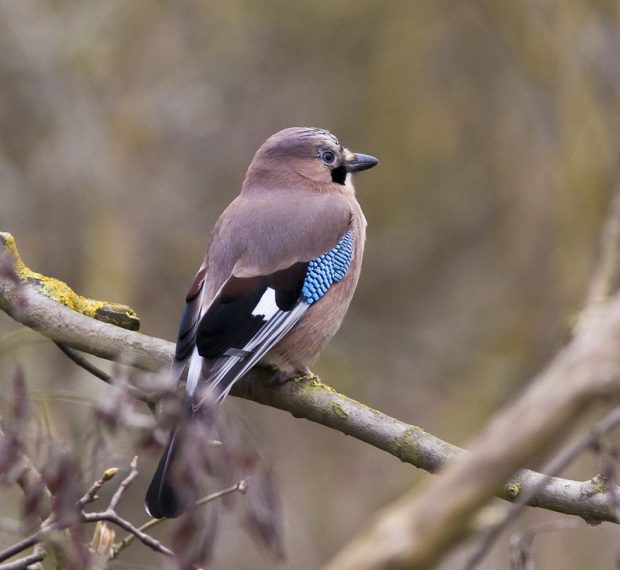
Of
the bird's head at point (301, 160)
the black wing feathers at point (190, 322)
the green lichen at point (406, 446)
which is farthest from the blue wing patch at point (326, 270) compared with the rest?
the green lichen at point (406, 446)

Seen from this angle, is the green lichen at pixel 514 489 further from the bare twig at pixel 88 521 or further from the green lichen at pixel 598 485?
the bare twig at pixel 88 521

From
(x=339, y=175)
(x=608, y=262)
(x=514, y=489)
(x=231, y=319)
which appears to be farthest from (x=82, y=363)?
(x=608, y=262)

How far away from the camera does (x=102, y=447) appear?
2.67 meters

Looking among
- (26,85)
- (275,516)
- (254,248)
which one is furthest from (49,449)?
(26,85)

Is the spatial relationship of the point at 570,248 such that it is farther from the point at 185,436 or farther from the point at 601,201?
the point at 185,436

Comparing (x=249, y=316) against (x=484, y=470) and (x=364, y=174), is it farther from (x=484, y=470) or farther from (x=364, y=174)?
(x=364, y=174)

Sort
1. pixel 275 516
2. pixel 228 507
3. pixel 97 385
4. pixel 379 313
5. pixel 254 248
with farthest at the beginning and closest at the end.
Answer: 1. pixel 379 313
2. pixel 97 385
3. pixel 254 248
4. pixel 228 507
5. pixel 275 516

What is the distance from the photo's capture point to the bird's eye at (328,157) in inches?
235

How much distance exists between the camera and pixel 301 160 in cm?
589

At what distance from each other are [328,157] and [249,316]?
1.63 m

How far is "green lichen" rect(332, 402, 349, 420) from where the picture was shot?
12.8ft

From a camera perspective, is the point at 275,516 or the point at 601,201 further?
the point at 601,201

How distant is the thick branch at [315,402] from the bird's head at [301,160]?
1482 mm

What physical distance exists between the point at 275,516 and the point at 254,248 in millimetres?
2703
